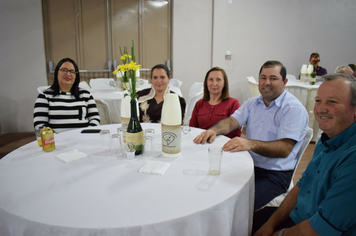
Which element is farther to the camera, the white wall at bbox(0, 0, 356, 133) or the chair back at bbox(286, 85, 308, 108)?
the white wall at bbox(0, 0, 356, 133)

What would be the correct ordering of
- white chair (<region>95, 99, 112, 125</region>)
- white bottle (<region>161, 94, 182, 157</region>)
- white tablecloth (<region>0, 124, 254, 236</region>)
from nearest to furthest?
1. white tablecloth (<region>0, 124, 254, 236</region>)
2. white bottle (<region>161, 94, 182, 157</region>)
3. white chair (<region>95, 99, 112, 125</region>)

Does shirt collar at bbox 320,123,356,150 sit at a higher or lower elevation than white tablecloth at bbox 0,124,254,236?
higher

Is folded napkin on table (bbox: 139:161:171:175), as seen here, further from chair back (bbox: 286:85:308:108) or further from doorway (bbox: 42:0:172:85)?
doorway (bbox: 42:0:172:85)

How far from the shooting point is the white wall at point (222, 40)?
4.46 m

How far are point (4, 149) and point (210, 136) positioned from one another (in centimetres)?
362

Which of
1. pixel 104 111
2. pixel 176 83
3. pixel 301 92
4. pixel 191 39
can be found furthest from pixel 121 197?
pixel 191 39

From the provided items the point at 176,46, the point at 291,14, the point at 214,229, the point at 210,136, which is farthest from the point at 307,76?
the point at 214,229

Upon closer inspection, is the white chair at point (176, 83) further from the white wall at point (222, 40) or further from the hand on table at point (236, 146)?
the hand on table at point (236, 146)

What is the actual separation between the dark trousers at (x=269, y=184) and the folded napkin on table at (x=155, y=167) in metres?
0.66

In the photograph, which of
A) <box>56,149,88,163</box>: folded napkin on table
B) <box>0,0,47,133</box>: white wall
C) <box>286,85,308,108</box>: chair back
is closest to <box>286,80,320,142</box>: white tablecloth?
<box>286,85,308,108</box>: chair back

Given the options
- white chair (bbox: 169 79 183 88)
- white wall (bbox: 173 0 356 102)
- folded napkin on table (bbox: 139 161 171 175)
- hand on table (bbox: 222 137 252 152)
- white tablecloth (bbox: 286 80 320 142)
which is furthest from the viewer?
white wall (bbox: 173 0 356 102)

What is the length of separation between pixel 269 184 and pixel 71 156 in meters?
1.20

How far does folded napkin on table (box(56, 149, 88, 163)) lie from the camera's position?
1.25 m

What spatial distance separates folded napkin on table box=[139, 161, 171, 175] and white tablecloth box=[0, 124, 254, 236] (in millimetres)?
27
